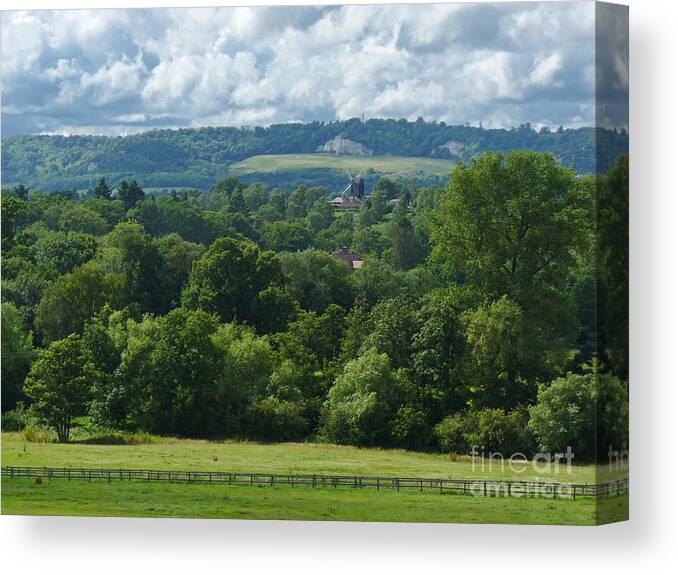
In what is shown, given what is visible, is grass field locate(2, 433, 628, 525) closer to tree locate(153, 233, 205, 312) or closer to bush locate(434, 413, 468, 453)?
bush locate(434, 413, 468, 453)

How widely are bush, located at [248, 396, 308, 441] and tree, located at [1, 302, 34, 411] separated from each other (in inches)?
157

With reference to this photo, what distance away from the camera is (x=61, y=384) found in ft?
77.4

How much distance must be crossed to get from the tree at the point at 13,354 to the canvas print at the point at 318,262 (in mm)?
39

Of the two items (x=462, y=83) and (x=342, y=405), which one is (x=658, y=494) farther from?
(x=462, y=83)

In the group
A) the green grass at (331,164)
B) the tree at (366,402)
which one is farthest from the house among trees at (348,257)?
the tree at (366,402)

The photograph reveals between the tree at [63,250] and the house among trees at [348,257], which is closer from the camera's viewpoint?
the house among trees at [348,257]

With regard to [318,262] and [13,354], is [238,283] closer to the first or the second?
[318,262]

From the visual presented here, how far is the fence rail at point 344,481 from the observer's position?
2108cm

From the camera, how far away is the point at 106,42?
23.0 metres

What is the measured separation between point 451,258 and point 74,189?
6781mm

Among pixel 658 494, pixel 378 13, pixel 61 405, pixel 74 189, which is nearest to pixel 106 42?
pixel 74 189

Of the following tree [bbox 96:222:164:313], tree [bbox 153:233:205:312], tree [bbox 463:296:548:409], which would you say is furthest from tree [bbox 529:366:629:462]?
tree [bbox 96:222:164:313]

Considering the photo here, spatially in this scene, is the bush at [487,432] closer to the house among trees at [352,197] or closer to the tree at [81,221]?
the house among trees at [352,197]

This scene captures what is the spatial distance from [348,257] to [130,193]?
395 centimetres
